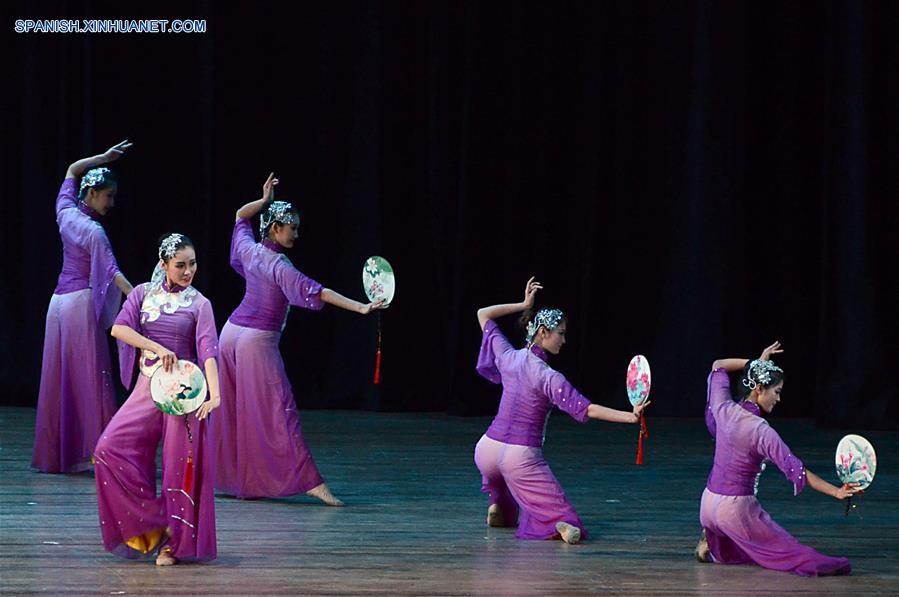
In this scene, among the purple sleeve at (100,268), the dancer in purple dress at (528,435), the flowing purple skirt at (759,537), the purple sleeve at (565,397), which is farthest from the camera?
the purple sleeve at (100,268)

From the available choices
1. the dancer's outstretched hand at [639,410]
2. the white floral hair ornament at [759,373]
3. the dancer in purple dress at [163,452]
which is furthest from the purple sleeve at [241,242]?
the white floral hair ornament at [759,373]

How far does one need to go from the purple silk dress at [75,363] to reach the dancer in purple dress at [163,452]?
1.84 m

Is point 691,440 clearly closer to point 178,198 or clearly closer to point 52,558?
point 178,198

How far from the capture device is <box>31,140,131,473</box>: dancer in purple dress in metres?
6.70

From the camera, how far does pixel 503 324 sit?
9.06 m

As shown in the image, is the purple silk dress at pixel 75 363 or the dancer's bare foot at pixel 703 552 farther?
the purple silk dress at pixel 75 363

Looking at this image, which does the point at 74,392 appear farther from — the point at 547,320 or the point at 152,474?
the point at 547,320

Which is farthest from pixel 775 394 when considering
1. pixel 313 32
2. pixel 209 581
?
pixel 313 32

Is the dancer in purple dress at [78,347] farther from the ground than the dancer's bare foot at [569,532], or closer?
farther from the ground

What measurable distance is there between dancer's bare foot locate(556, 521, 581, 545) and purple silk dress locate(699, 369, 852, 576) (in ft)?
1.64

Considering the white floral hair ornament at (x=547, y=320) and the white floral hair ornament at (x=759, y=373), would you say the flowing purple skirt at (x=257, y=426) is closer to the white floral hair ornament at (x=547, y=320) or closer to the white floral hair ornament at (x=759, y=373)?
the white floral hair ornament at (x=547, y=320)

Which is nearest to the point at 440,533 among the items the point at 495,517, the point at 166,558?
the point at 495,517

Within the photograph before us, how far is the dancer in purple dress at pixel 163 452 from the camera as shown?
4.80 meters

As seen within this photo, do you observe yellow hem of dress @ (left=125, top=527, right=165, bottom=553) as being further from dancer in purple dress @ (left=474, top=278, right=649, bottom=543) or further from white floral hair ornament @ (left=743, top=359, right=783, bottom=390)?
white floral hair ornament @ (left=743, top=359, right=783, bottom=390)
